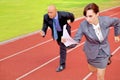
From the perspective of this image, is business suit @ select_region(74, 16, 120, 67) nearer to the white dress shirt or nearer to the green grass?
the white dress shirt

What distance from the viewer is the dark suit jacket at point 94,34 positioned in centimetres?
524

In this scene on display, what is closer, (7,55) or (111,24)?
(111,24)

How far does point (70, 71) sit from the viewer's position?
8516 mm

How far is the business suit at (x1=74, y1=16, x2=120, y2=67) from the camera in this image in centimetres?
524

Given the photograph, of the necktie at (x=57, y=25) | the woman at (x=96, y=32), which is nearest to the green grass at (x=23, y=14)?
the necktie at (x=57, y=25)

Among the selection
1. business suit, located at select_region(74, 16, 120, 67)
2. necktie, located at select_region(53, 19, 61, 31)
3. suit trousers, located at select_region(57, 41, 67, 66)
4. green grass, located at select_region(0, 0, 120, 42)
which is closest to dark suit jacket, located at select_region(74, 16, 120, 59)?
business suit, located at select_region(74, 16, 120, 67)

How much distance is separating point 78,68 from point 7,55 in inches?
115

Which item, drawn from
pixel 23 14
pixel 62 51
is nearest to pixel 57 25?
pixel 62 51

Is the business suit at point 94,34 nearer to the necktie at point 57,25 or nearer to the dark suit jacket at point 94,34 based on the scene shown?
the dark suit jacket at point 94,34

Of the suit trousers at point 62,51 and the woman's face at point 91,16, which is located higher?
the woman's face at point 91,16

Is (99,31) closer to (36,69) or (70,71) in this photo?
(70,71)

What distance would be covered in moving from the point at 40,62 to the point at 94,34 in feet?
15.2

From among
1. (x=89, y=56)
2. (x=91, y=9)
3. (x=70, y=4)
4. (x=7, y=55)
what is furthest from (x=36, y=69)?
(x=70, y=4)

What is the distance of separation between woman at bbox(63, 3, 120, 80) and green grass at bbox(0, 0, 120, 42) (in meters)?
8.23
